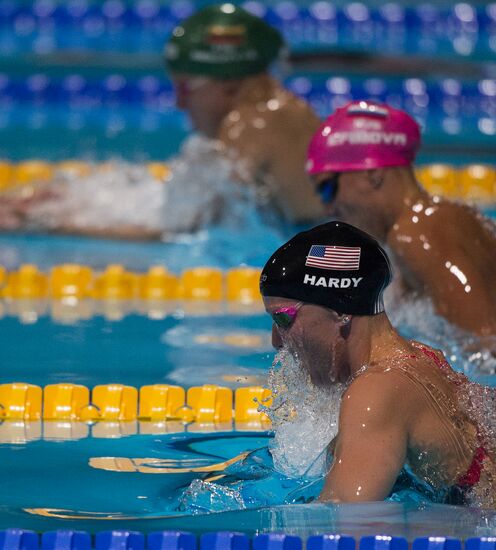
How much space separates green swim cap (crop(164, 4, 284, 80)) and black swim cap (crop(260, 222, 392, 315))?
297cm

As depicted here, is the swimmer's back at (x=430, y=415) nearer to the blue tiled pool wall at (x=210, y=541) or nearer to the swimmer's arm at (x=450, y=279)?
the blue tiled pool wall at (x=210, y=541)

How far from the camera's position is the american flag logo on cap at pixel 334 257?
268cm

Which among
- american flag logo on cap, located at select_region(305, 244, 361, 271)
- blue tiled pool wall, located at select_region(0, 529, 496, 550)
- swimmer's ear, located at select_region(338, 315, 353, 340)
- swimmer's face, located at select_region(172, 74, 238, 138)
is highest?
swimmer's face, located at select_region(172, 74, 238, 138)

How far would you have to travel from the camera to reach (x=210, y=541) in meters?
2.53

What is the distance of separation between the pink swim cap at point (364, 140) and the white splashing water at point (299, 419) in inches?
43.7

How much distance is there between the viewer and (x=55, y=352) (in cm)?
442

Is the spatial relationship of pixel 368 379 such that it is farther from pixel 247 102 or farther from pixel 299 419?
pixel 247 102

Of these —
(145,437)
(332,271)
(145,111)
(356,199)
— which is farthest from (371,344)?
(145,111)

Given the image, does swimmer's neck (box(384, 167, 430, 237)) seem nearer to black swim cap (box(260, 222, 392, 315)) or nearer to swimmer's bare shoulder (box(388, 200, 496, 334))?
swimmer's bare shoulder (box(388, 200, 496, 334))

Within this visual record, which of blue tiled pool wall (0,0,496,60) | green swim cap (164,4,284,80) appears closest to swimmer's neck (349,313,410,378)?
green swim cap (164,4,284,80)

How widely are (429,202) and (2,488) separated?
5.14ft

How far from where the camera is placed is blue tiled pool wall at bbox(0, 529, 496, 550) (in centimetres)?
246

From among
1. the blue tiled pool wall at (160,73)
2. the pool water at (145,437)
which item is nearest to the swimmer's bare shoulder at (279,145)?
the pool water at (145,437)

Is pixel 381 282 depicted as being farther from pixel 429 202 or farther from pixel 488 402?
pixel 429 202
